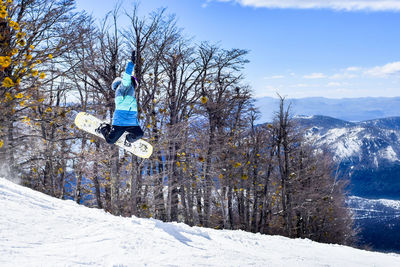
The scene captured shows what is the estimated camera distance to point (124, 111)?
287 inches

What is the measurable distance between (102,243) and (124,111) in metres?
3.35

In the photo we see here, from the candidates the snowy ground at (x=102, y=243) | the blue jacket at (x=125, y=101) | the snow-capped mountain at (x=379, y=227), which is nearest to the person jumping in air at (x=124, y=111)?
the blue jacket at (x=125, y=101)

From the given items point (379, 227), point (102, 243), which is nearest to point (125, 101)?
point (102, 243)

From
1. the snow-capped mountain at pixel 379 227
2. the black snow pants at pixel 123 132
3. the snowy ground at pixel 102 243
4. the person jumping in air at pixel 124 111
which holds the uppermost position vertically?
the person jumping in air at pixel 124 111

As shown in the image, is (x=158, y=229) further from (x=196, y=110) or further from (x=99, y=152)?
(x=196, y=110)

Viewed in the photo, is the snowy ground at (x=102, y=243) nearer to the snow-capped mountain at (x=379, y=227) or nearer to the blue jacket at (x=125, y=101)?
the blue jacket at (x=125, y=101)

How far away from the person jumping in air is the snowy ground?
7.52ft

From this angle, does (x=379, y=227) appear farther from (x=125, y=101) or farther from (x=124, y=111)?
(x=125, y=101)

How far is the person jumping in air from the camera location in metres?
6.89

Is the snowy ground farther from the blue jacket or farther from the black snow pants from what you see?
the blue jacket

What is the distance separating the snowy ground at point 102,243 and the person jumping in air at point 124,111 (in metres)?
2.29

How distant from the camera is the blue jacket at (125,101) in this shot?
678 centimetres

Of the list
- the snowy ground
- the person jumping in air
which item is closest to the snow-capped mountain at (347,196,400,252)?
the snowy ground

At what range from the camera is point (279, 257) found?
23.6 ft
